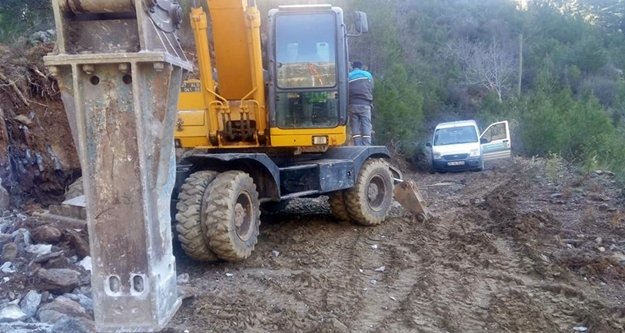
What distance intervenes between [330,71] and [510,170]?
1366 cm

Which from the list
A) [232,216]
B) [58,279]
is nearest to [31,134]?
[232,216]

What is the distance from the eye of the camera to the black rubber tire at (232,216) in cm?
678

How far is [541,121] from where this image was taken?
26.1 m

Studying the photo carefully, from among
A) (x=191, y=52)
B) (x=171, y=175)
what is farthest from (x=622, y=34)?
(x=171, y=175)

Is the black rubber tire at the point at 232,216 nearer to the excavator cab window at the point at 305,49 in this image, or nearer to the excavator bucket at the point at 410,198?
the excavator cab window at the point at 305,49

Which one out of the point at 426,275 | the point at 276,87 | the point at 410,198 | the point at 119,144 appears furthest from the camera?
the point at 410,198

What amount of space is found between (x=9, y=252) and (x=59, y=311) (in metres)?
1.77

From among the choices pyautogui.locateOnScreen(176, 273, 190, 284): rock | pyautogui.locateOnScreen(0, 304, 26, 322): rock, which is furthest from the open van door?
pyautogui.locateOnScreen(0, 304, 26, 322): rock

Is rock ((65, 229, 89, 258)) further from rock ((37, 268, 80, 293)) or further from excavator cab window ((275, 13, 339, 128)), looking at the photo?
excavator cab window ((275, 13, 339, 128))

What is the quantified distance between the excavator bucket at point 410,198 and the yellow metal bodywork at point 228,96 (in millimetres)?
1967

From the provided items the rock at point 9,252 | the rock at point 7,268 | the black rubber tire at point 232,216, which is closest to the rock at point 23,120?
the rock at point 9,252

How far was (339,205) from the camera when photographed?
992cm

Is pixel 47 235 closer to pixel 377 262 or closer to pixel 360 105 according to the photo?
pixel 377 262

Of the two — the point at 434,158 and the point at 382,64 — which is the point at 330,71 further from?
the point at 382,64
